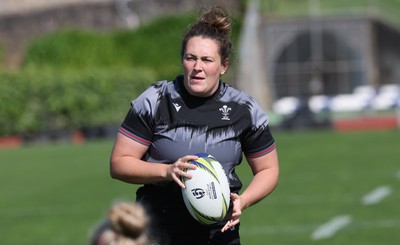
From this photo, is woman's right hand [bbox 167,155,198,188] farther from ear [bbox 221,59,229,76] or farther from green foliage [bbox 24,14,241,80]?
green foliage [bbox 24,14,241,80]

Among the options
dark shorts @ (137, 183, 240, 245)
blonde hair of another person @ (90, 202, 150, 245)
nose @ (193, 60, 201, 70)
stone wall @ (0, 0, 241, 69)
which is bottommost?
stone wall @ (0, 0, 241, 69)

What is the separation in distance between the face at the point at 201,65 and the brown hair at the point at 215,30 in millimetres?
30

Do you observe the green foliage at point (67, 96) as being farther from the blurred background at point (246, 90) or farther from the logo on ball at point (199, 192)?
the logo on ball at point (199, 192)

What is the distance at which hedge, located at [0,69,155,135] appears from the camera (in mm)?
35094

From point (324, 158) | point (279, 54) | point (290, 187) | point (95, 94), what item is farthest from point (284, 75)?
point (290, 187)

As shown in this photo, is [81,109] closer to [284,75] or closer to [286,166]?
[284,75]

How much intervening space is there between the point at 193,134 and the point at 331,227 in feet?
24.9

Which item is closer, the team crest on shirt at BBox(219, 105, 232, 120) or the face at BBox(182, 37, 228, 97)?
the face at BBox(182, 37, 228, 97)

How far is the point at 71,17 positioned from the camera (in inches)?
1863

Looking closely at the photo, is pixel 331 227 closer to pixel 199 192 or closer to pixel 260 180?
pixel 260 180

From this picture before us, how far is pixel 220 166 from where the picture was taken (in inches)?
209

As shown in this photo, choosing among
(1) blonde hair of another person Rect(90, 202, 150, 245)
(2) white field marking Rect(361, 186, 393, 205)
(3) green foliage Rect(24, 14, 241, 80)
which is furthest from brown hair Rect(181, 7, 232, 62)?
(3) green foliage Rect(24, 14, 241, 80)

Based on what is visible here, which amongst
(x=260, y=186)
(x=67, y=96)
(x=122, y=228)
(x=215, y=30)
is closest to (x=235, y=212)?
(x=260, y=186)

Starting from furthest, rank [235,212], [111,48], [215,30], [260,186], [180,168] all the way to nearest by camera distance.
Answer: [111,48]
[260,186]
[215,30]
[235,212]
[180,168]
